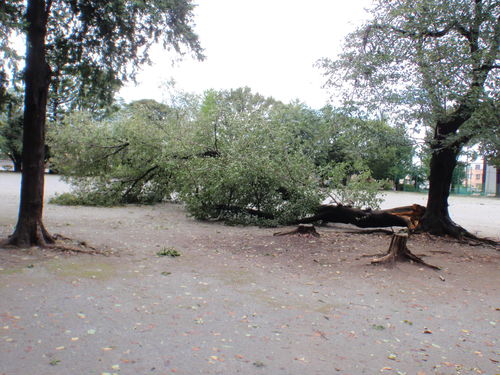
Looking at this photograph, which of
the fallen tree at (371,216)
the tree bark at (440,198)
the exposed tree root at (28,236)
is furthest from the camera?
the fallen tree at (371,216)

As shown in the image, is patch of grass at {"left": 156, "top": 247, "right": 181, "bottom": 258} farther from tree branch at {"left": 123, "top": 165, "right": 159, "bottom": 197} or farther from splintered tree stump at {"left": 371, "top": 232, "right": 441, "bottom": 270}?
tree branch at {"left": 123, "top": 165, "right": 159, "bottom": 197}

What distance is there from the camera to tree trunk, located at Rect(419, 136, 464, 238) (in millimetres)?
10677

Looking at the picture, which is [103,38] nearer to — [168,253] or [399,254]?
[168,253]

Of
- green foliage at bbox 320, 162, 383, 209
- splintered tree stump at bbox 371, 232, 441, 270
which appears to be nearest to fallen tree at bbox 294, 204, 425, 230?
green foliage at bbox 320, 162, 383, 209

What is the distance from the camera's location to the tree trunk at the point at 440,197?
10.7 m

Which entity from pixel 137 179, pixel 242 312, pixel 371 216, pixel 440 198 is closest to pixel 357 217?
pixel 371 216

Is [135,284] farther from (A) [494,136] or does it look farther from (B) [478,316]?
(A) [494,136]

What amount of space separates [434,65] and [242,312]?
617cm

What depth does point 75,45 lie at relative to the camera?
809cm

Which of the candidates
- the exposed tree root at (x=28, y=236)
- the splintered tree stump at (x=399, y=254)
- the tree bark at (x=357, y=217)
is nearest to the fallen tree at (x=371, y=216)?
the tree bark at (x=357, y=217)

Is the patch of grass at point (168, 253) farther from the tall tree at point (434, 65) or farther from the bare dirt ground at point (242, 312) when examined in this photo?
the tall tree at point (434, 65)

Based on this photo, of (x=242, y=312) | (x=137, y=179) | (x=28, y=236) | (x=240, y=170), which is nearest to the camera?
(x=242, y=312)

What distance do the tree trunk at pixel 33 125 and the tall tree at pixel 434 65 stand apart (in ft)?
21.0

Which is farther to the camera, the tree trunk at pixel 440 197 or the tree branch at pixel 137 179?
the tree branch at pixel 137 179
